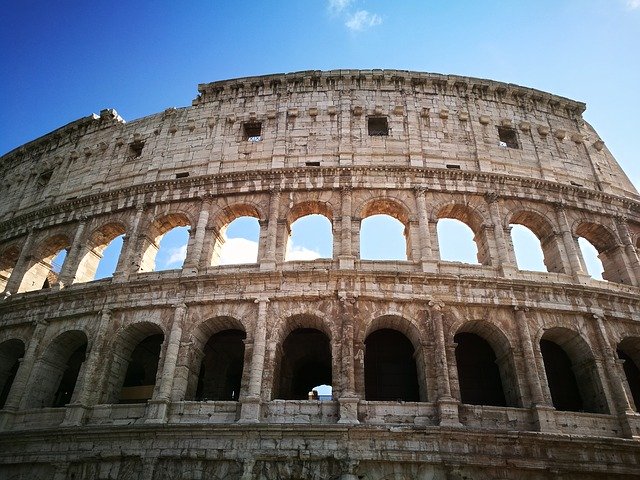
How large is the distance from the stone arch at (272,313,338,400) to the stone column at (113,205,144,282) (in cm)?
560

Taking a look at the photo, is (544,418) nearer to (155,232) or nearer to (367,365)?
(367,365)

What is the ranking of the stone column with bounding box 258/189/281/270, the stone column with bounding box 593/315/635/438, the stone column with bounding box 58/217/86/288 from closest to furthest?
1. the stone column with bounding box 593/315/635/438
2. the stone column with bounding box 258/189/281/270
3. the stone column with bounding box 58/217/86/288

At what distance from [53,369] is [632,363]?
59.2ft

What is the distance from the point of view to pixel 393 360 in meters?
13.2

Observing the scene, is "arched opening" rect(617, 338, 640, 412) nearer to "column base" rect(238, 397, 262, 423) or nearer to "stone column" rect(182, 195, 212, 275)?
"column base" rect(238, 397, 262, 423)

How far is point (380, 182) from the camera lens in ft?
48.7

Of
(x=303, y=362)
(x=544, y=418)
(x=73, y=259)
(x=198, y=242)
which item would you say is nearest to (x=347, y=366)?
(x=303, y=362)

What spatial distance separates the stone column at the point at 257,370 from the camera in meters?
11.0

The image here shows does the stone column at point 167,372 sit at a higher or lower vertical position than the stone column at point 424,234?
lower

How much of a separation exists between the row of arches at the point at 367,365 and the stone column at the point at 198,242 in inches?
78.4

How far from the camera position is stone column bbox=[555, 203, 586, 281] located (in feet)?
45.2

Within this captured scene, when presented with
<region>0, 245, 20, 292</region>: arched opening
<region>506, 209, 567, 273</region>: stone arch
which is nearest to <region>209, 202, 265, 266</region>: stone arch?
<region>506, 209, 567, 273</region>: stone arch

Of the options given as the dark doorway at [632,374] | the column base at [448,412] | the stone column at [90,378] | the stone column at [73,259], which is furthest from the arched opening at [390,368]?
the stone column at [73,259]

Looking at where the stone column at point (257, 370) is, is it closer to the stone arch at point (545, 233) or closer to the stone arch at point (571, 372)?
the stone arch at point (571, 372)
